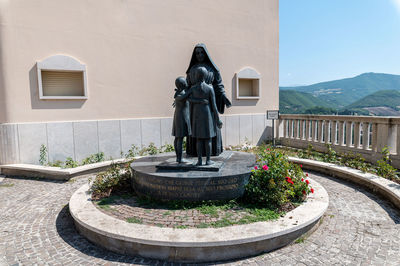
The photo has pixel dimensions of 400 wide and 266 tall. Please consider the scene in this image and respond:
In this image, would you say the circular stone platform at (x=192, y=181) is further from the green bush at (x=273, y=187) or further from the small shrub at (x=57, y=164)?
the small shrub at (x=57, y=164)

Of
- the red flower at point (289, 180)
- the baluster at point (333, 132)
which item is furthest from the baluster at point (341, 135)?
the red flower at point (289, 180)

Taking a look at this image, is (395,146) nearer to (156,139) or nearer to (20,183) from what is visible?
(156,139)

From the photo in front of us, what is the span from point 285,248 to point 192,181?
5.85ft

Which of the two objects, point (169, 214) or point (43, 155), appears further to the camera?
point (43, 155)

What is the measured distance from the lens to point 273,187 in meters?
4.52

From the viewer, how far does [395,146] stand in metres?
8.05

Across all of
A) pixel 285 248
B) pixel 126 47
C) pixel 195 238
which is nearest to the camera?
Result: pixel 195 238

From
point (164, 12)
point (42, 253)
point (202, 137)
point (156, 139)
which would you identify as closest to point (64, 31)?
point (164, 12)

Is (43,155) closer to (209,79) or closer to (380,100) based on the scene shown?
(209,79)

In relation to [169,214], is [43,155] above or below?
above

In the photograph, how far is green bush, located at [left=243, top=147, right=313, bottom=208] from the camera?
4535 millimetres

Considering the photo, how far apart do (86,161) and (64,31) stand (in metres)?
4.35

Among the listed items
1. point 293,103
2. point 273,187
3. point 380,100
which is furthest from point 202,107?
point 380,100

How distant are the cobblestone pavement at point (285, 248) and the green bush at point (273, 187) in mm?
655
